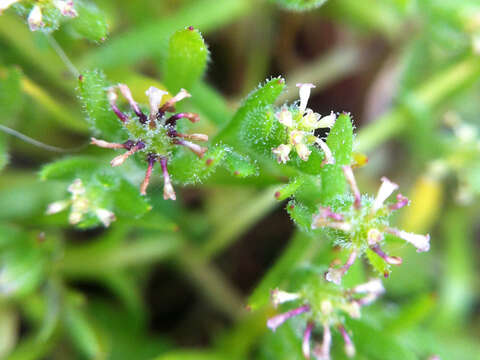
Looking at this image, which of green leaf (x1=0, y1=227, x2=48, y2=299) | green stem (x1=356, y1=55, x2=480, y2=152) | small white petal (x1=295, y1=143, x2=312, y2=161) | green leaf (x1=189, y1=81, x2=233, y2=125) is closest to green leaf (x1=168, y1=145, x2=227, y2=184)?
small white petal (x1=295, y1=143, x2=312, y2=161)

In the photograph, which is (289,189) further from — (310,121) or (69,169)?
(69,169)

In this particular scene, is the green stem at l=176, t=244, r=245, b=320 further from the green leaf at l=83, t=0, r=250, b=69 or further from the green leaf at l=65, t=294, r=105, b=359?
the green leaf at l=83, t=0, r=250, b=69

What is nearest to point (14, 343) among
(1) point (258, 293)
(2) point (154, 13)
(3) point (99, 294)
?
(3) point (99, 294)

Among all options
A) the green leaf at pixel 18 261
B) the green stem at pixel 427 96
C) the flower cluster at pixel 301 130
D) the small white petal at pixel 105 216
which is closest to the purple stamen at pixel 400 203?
the flower cluster at pixel 301 130

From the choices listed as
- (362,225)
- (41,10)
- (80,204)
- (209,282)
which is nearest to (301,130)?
(362,225)

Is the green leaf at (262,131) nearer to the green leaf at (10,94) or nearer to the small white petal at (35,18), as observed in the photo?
the small white petal at (35,18)

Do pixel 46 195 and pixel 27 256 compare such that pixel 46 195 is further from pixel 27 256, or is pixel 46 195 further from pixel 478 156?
pixel 478 156

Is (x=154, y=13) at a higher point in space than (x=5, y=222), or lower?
higher
